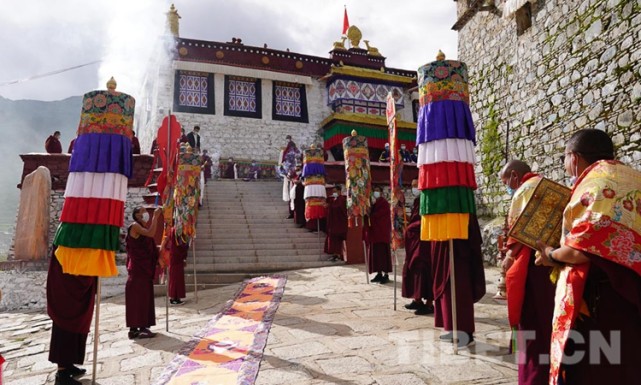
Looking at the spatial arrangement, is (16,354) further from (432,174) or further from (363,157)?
(363,157)

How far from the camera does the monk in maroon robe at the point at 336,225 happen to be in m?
9.41

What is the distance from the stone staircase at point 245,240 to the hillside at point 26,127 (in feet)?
186

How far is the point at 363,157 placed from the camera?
7863 mm

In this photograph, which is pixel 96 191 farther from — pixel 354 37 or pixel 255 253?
pixel 354 37

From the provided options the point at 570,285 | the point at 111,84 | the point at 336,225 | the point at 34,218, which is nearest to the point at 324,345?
the point at 570,285

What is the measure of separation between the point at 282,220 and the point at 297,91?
10.4 metres

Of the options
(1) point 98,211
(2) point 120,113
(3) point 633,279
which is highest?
(2) point 120,113

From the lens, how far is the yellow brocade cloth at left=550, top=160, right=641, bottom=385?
1653 millimetres

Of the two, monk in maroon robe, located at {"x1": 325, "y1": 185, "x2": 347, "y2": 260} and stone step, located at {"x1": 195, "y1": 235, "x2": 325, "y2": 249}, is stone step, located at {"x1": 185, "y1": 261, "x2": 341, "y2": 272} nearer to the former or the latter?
monk in maroon robe, located at {"x1": 325, "y1": 185, "x2": 347, "y2": 260}

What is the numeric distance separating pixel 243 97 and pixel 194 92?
216 centimetres

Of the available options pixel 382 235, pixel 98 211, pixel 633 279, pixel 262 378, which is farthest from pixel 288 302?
pixel 633 279

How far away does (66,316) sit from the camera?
3404mm

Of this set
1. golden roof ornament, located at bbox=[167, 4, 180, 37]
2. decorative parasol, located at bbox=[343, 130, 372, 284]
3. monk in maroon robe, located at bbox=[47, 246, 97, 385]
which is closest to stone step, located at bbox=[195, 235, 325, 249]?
decorative parasol, located at bbox=[343, 130, 372, 284]

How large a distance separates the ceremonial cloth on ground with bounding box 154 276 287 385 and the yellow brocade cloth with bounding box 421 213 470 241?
6.08 feet
